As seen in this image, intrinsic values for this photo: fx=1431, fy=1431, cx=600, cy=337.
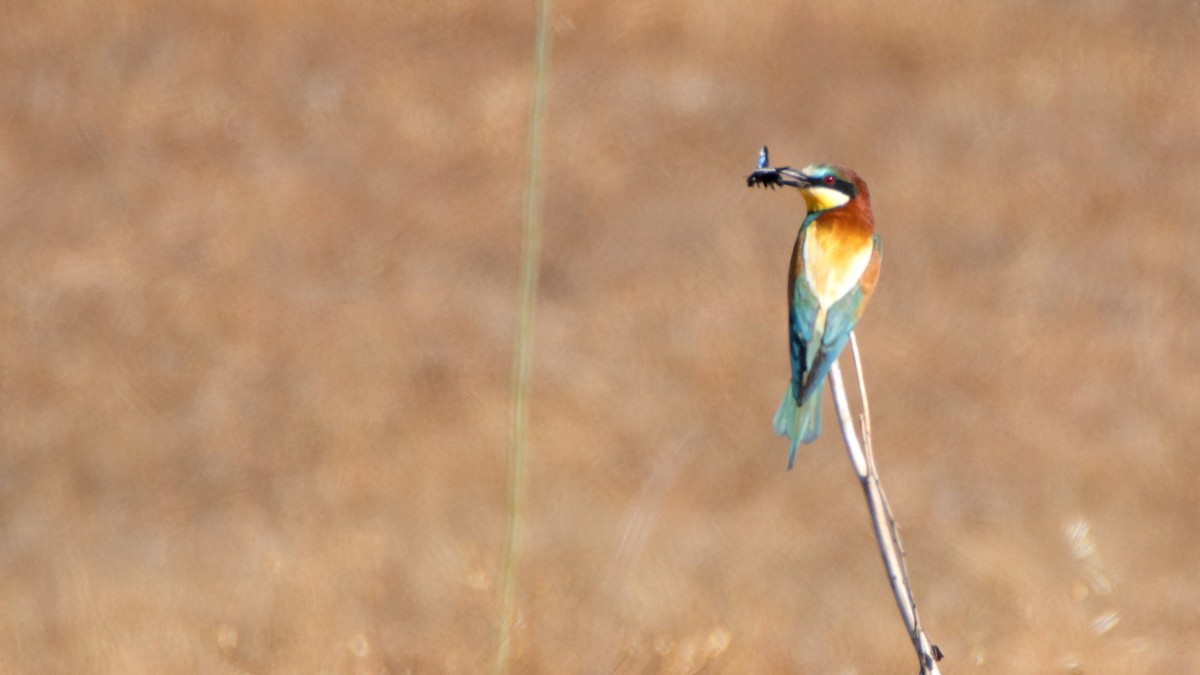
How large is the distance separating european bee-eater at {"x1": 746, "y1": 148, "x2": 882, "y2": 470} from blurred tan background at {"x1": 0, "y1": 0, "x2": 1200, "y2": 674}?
103 centimetres

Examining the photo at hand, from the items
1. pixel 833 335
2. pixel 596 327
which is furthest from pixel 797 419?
pixel 596 327

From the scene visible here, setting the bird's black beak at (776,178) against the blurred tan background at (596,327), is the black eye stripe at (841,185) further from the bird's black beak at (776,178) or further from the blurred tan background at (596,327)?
the blurred tan background at (596,327)

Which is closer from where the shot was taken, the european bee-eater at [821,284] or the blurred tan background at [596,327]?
the european bee-eater at [821,284]

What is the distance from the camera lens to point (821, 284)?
2.15ft

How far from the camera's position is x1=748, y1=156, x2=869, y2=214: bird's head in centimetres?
63

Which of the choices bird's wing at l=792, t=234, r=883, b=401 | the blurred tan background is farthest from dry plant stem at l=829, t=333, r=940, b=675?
the blurred tan background

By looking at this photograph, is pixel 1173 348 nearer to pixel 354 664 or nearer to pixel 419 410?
pixel 419 410

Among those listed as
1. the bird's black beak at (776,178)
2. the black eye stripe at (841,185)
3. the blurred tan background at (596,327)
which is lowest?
the blurred tan background at (596,327)

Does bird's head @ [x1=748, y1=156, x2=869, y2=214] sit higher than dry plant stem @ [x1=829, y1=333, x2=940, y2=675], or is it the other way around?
bird's head @ [x1=748, y1=156, x2=869, y2=214]

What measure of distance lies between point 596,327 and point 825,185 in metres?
1.22

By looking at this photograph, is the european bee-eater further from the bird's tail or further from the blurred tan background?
the blurred tan background

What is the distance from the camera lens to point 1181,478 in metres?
1.75

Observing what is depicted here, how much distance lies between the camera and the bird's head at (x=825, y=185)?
631 millimetres

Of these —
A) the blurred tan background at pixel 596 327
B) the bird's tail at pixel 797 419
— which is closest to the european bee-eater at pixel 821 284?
the bird's tail at pixel 797 419
